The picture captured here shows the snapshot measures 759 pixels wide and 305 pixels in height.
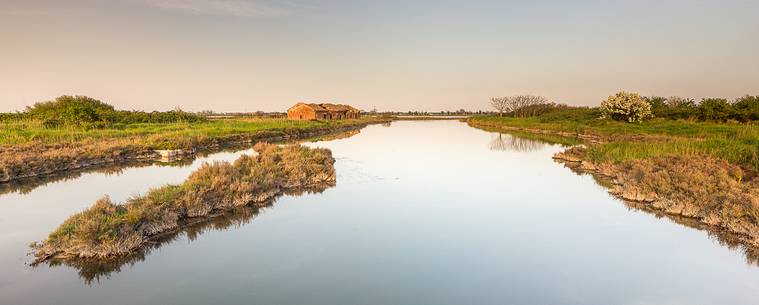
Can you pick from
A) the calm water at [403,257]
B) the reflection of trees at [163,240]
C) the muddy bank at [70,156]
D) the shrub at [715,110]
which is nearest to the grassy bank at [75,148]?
the muddy bank at [70,156]

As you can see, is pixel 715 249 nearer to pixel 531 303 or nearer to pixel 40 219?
pixel 531 303

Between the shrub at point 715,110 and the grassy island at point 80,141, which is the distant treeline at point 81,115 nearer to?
the grassy island at point 80,141

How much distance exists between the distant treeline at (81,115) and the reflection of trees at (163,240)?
3728 centimetres

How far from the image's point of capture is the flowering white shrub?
5625cm

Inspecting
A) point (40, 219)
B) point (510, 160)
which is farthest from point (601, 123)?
point (40, 219)

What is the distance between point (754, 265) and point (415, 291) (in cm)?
827

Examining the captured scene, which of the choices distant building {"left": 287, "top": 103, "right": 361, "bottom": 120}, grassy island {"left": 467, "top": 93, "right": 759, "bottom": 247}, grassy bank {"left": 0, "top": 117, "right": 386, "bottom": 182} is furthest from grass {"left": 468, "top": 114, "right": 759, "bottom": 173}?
distant building {"left": 287, "top": 103, "right": 361, "bottom": 120}

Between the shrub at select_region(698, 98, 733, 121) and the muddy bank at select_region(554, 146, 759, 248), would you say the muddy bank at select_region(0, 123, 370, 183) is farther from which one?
the shrub at select_region(698, 98, 733, 121)

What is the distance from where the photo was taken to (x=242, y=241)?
1063 cm

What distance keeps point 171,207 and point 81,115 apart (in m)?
39.2

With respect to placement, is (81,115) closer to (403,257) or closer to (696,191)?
(403,257)

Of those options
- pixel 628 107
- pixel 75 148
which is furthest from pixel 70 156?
pixel 628 107

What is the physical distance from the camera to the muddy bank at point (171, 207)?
922cm

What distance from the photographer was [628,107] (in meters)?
56.6
